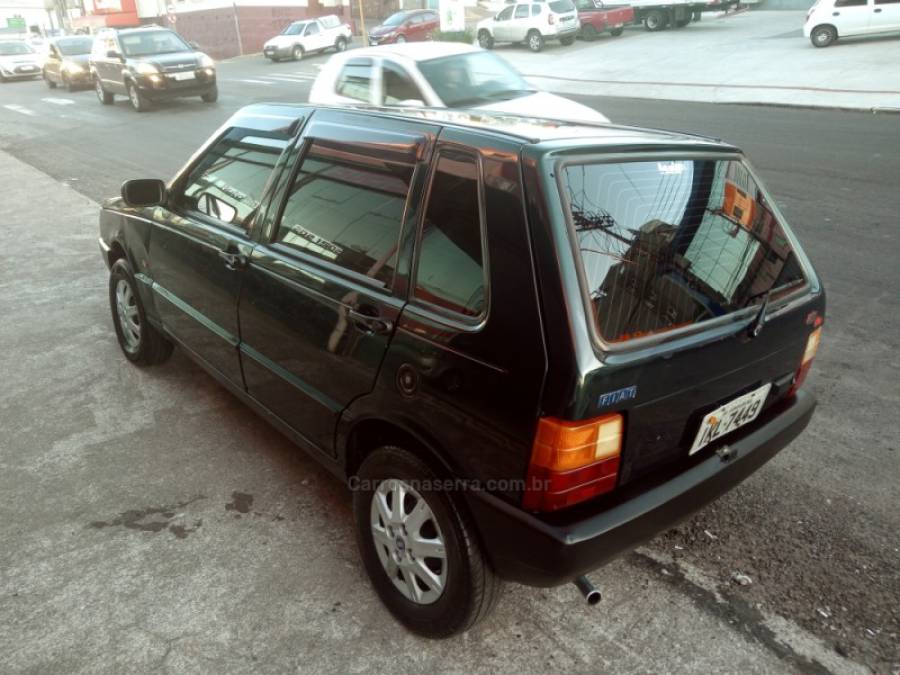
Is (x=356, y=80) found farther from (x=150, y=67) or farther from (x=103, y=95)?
(x=103, y=95)

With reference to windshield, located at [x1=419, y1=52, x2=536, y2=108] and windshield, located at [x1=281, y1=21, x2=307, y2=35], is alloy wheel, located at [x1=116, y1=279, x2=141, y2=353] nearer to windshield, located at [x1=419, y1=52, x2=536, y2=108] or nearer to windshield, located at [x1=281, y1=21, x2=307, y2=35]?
windshield, located at [x1=419, y1=52, x2=536, y2=108]

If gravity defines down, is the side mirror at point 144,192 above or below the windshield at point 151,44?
below

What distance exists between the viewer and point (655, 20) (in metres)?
30.2

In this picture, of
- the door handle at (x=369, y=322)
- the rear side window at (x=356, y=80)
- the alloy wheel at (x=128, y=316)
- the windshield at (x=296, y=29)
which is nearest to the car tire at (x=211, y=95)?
the rear side window at (x=356, y=80)

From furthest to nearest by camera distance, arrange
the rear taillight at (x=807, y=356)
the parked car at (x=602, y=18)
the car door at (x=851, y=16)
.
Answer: the parked car at (x=602, y=18) → the car door at (x=851, y=16) → the rear taillight at (x=807, y=356)

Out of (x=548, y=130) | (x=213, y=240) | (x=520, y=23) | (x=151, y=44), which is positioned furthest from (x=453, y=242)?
(x=520, y=23)

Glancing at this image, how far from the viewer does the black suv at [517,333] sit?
2012mm

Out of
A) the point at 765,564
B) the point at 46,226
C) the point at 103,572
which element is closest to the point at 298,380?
the point at 103,572

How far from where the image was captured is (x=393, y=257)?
2.44m

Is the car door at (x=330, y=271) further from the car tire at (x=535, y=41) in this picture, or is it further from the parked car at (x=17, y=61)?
the parked car at (x=17, y=61)

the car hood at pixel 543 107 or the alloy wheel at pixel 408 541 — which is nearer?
the alloy wheel at pixel 408 541

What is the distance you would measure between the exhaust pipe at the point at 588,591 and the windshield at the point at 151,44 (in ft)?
62.9

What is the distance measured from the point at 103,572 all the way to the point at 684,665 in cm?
217

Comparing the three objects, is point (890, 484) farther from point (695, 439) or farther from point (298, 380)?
point (298, 380)
